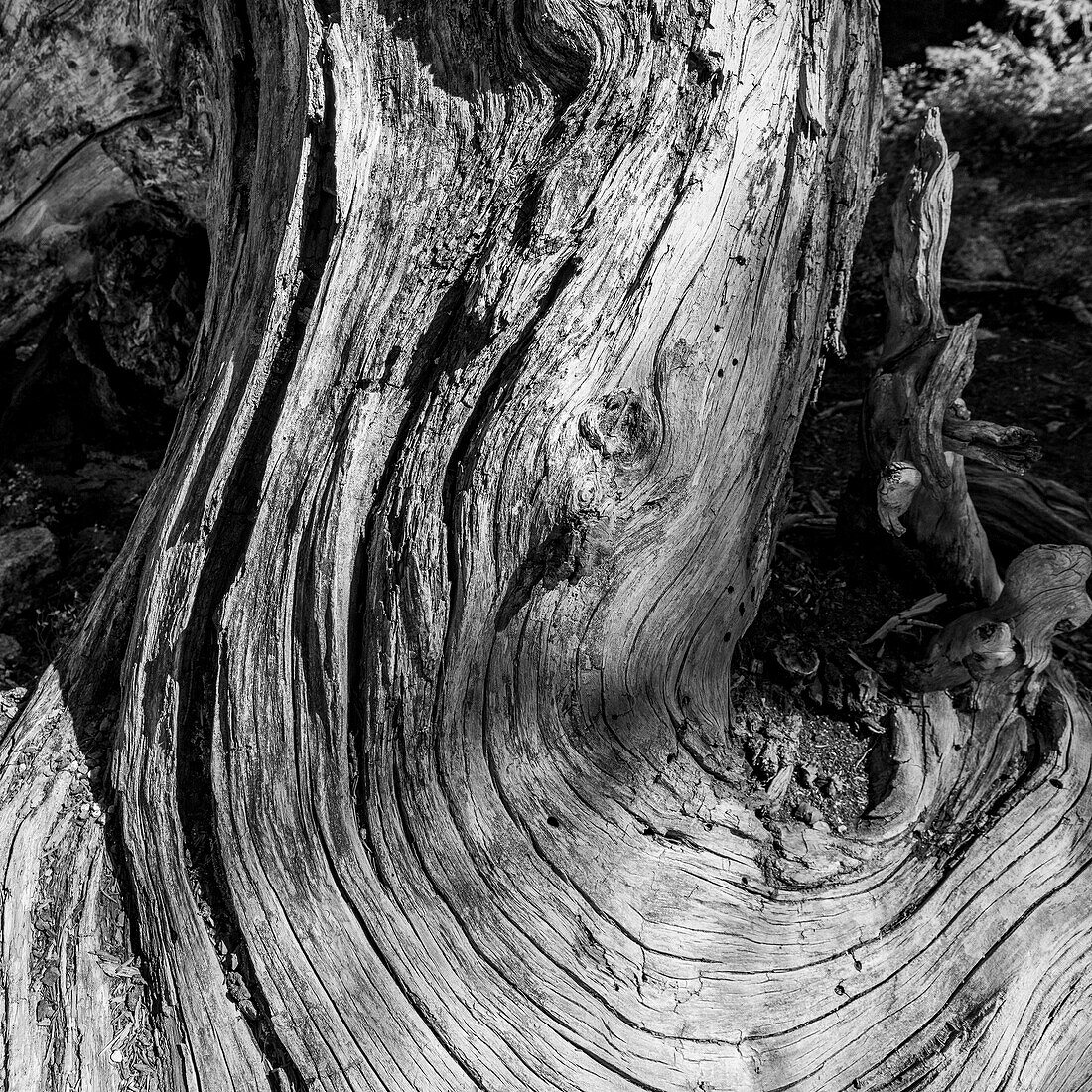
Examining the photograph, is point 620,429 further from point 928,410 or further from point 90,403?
point 90,403

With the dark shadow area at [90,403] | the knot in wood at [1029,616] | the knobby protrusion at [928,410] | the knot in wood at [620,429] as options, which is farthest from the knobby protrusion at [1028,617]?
the dark shadow area at [90,403]

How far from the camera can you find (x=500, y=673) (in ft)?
6.68

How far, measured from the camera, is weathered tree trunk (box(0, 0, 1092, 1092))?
1974 millimetres

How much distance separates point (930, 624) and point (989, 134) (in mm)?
4863

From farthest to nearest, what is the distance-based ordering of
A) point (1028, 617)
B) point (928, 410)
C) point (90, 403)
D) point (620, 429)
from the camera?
point (90, 403)
point (928, 410)
point (1028, 617)
point (620, 429)

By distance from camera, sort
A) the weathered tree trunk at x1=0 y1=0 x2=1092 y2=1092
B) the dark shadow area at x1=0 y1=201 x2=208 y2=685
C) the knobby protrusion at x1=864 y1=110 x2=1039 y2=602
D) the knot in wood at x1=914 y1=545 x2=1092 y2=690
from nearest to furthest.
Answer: the weathered tree trunk at x1=0 y1=0 x2=1092 y2=1092 → the knot in wood at x1=914 y1=545 x2=1092 y2=690 → the knobby protrusion at x1=864 y1=110 x2=1039 y2=602 → the dark shadow area at x1=0 y1=201 x2=208 y2=685

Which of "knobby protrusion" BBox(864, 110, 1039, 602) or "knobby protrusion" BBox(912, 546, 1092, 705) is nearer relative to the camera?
"knobby protrusion" BBox(912, 546, 1092, 705)

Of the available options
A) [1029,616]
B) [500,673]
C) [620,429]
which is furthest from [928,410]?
[500,673]

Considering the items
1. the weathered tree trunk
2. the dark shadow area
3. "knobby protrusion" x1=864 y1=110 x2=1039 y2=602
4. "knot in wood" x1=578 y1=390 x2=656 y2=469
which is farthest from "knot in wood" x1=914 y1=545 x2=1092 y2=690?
the dark shadow area

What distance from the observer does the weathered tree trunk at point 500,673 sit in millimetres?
1974

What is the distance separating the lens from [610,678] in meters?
2.15

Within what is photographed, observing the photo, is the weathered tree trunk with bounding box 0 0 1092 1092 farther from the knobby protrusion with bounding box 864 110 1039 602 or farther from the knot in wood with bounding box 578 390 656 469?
the knobby protrusion with bounding box 864 110 1039 602

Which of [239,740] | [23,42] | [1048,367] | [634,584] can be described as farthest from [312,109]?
[1048,367]

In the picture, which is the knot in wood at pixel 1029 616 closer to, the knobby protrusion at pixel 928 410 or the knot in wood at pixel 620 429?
the knobby protrusion at pixel 928 410
